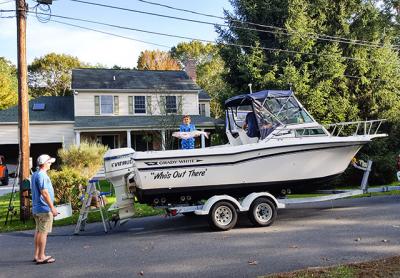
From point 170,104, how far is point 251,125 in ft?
63.0

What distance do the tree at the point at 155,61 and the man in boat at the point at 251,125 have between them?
4740cm

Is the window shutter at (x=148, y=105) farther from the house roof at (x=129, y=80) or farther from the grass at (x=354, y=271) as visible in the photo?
the grass at (x=354, y=271)

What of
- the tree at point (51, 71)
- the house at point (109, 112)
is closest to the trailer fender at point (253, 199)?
the house at point (109, 112)

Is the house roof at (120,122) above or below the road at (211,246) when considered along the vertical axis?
above

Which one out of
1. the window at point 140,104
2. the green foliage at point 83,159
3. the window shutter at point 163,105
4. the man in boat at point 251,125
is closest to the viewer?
the man in boat at point 251,125

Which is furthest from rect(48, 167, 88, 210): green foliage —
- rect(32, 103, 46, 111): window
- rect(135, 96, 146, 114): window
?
rect(32, 103, 46, 111): window

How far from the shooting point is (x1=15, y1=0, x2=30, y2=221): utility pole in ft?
39.6

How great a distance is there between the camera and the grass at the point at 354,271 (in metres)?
5.28

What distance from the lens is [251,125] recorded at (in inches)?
399

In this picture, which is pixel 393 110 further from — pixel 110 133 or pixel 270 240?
pixel 110 133

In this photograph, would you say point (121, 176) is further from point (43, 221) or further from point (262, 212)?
point (262, 212)

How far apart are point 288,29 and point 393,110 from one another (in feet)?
20.9

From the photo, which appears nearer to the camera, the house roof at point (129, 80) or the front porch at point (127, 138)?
the front porch at point (127, 138)

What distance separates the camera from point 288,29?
20.9 m
